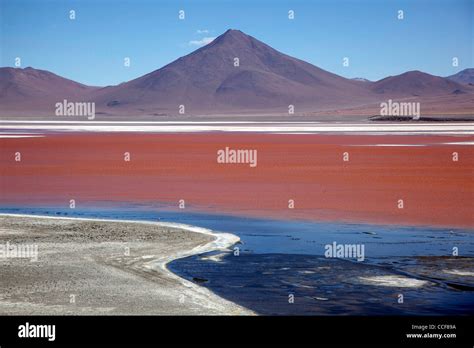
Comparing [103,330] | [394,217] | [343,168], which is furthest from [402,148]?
[103,330]

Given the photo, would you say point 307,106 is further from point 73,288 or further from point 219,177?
point 73,288

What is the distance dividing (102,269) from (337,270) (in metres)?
3.28

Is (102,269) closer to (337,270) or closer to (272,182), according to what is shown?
(337,270)

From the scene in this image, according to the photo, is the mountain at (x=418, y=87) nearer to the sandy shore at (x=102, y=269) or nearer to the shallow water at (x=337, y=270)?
the shallow water at (x=337, y=270)

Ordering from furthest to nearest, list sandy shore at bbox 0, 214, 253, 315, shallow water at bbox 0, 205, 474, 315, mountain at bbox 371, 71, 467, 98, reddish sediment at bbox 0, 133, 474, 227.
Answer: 1. mountain at bbox 371, 71, 467, 98
2. reddish sediment at bbox 0, 133, 474, 227
3. shallow water at bbox 0, 205, 474, 315
4. sandy shore at bbox 0, 214, 253, 315

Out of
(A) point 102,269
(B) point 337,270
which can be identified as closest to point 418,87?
(B) point 337,270

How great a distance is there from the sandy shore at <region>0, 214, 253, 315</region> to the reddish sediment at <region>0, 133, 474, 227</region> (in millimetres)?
3326

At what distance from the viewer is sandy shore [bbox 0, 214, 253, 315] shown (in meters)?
8.41

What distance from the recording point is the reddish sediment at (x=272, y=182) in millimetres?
16984

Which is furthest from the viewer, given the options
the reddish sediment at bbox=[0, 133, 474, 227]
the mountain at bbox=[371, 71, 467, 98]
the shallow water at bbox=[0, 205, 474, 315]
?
the mountain at bbox=[371, 71, 467, 98]

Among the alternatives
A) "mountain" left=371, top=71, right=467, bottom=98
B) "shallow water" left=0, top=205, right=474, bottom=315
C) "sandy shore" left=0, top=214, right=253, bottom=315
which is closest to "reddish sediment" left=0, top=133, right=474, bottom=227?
"shallow water" left=0, top=205, right=474, bottom=315

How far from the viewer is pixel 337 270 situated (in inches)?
413

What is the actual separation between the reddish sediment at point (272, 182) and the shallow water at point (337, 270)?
5.38ft

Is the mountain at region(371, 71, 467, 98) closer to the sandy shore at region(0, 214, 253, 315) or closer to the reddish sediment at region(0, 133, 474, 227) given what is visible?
the reddish sediment at region(0, 133, 474, 227)
